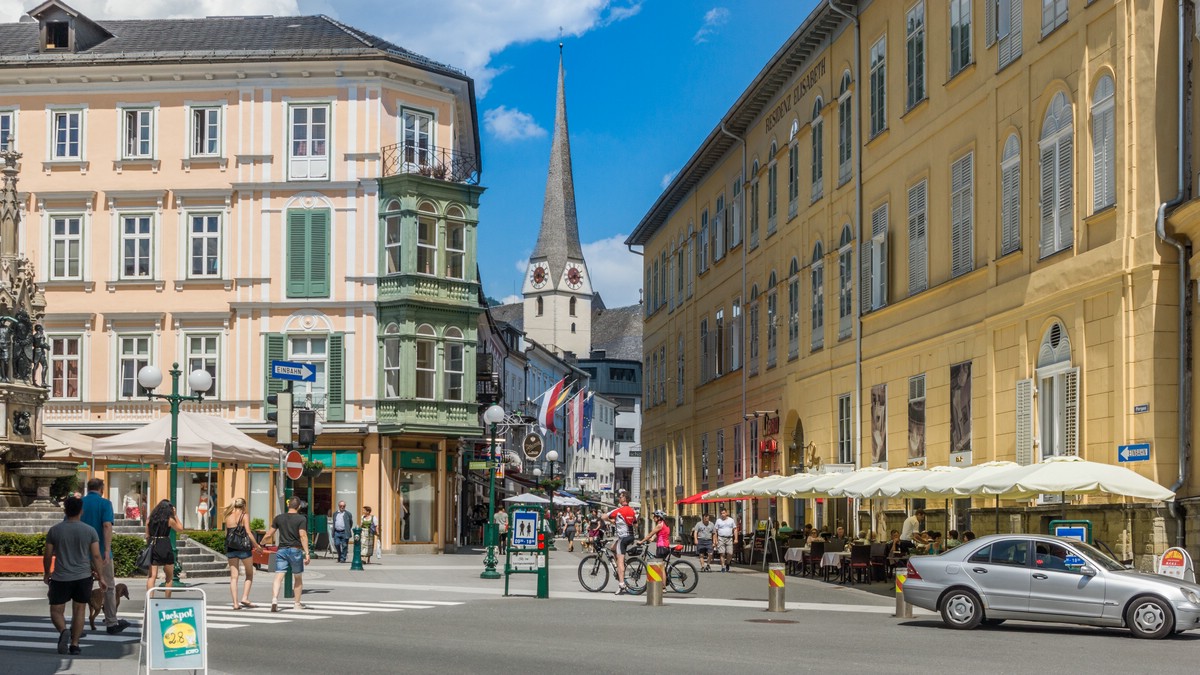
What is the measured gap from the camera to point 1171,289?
23.4m

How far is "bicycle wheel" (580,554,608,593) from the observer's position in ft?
95.1

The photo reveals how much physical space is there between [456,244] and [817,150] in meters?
14.1

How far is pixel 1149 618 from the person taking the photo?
1889cm

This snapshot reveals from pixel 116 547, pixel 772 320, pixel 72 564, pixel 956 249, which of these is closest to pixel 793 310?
pixel 772 320

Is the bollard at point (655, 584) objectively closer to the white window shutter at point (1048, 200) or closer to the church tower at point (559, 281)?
the white window shutter at point (1048, 200)

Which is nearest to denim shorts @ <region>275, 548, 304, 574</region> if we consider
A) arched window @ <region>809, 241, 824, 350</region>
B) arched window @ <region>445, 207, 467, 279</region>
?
arched window @ <region>809, 241, 824, 350</region>

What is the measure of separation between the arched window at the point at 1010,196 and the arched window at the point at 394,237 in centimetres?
2485

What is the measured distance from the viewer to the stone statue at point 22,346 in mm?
30539

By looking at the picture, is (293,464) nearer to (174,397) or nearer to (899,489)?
(174,397)

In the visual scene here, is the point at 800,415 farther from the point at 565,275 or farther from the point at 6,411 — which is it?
the point at 565,275

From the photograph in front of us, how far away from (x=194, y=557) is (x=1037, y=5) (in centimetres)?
1927

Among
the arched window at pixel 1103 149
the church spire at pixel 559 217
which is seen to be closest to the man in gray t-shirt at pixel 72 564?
the arched window at pixel 1103 149

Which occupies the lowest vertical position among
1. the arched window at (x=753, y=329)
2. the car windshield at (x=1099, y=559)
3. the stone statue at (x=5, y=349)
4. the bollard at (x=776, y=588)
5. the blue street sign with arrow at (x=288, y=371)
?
the bollard at (x=776, y=588)

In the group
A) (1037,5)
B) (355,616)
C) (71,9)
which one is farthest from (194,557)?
(71,9)
